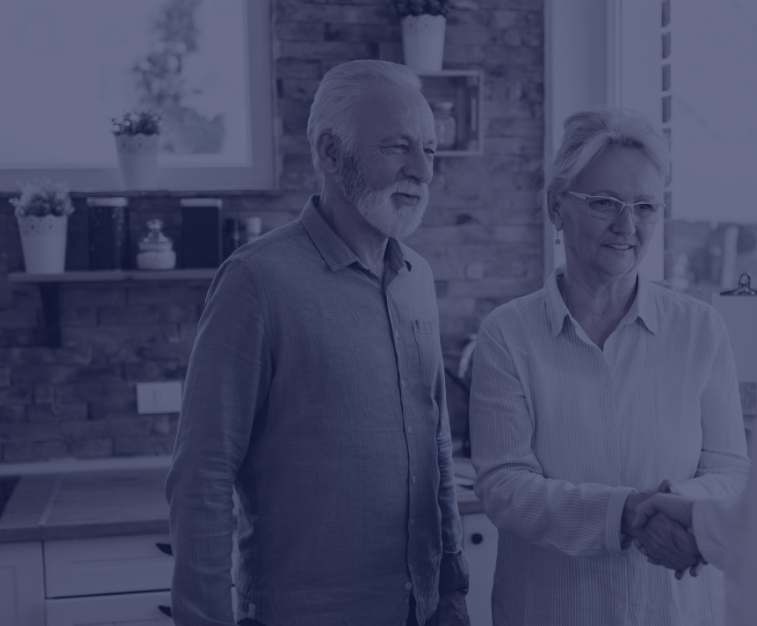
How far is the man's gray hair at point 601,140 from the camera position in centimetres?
158

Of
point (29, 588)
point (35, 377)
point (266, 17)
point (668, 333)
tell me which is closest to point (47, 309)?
point (35, 377)

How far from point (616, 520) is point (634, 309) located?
403 millimetres

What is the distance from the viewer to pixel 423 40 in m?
2.77

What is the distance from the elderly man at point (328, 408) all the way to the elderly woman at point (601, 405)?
0.54 ft

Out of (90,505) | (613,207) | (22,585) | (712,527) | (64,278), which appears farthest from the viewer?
(64,278)

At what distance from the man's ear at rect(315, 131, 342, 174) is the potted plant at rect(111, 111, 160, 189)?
1.21 meters

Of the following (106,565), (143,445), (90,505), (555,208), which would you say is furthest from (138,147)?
(555,208)

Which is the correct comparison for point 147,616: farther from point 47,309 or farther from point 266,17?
point 266,17

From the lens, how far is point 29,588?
221 centimetres

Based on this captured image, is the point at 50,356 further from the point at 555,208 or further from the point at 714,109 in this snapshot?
the point at 714,109

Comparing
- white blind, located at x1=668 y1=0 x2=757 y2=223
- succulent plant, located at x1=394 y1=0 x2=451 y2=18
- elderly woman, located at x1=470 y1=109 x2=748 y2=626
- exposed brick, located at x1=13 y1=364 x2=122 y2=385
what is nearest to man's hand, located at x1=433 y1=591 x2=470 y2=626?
elderly woman, located at x1=470 y1=109 x2=748 y2=626

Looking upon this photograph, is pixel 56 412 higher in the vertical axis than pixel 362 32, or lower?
lower

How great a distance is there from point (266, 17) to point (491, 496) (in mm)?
1954

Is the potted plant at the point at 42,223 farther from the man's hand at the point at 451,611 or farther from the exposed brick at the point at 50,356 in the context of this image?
the man's hand at the point at 451,611
